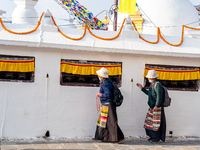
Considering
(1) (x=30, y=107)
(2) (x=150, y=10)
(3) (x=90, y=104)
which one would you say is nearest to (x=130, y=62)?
(3) (x=90, y=104)

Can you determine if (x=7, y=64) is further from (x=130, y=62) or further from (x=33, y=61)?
(x=130, y=62)

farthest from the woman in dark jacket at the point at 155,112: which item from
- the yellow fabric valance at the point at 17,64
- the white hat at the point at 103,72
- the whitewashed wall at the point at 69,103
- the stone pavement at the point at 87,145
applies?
the yellow fabric valance at the point at 17,64

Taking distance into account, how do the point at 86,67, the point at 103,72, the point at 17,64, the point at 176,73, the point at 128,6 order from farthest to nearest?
the point at 128,6 < the point at 176,73 < the point at 86,67 < the point at 17,64 < the point at 103,72

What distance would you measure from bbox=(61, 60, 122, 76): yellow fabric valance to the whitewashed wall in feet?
0.40

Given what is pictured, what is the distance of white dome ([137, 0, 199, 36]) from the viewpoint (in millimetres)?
13320

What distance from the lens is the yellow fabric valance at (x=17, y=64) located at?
7.86m

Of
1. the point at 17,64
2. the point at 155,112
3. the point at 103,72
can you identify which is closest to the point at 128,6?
the point at 103,72

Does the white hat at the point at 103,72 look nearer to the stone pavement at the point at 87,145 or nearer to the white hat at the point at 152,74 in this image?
the white hat at the point at 152,74

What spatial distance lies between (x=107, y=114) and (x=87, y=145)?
787mm

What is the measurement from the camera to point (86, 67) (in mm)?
8266

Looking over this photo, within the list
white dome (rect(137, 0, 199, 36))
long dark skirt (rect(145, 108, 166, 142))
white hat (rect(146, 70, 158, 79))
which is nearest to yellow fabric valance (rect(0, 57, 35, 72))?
white hat (rect(146, 70, 158, 79))

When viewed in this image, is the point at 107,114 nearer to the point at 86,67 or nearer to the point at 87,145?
the point at 87,145

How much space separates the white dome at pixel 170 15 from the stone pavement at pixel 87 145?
6.00 m

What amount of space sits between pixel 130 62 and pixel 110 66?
1.65 feet
